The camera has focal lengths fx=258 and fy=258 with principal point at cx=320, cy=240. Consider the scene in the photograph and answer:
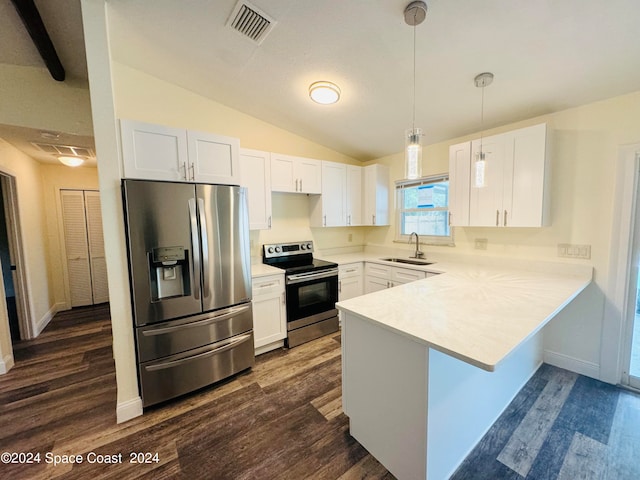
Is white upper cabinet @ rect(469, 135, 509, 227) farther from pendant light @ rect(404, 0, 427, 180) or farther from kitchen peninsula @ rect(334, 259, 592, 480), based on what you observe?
pendant light @ rect(404, 0, 427, 180)

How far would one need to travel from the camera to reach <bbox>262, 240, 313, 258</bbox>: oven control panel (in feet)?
10.7

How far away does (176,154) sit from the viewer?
7.04ft

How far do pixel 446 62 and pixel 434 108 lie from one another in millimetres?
630

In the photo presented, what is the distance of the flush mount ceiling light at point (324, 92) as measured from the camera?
92.0 inches

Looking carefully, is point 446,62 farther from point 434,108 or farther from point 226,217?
point 226,217

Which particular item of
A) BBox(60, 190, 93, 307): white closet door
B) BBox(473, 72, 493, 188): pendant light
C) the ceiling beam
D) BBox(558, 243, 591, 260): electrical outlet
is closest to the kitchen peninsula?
BBox(558, 243, 591, 260): electrical outlet

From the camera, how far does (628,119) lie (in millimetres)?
2029

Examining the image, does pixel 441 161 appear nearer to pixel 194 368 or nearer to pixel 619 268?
pixel 619 268

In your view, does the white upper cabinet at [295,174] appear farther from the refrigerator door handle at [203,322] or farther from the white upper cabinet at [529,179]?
the white upper cabinet at [529,179]

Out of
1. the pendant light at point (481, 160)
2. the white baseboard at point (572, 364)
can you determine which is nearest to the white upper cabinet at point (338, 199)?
the pendant light at point (481, 160)

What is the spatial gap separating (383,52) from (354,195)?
202 cm

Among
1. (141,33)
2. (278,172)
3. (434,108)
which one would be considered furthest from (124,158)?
(434,108)

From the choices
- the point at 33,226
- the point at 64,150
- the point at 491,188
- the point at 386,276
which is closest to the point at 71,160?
the point at 64,150

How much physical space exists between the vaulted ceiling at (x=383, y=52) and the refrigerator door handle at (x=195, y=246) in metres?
1.29
